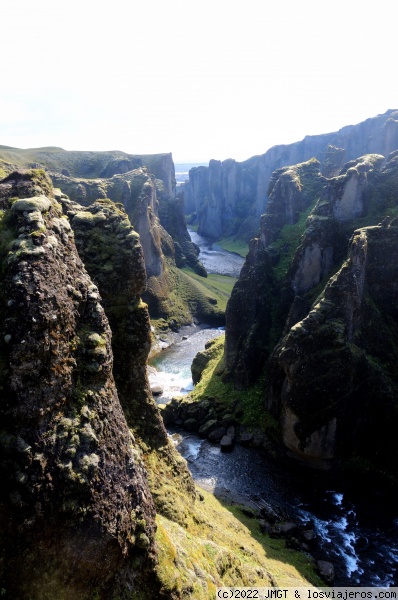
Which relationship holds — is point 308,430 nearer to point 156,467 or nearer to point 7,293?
point 156,467

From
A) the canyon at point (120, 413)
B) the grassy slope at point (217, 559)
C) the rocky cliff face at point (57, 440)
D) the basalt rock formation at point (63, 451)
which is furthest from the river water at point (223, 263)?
the rocky cliff face at point (57, 440)

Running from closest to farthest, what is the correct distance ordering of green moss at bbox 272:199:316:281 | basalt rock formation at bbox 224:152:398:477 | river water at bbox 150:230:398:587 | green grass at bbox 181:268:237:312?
1. river water at bbox 150:230:398:587
2. basalt rock formation at bbox 224:152:398:477
3. green moss at bbox 272:199:316:281
4. green grass at bbox 181:268:237:312

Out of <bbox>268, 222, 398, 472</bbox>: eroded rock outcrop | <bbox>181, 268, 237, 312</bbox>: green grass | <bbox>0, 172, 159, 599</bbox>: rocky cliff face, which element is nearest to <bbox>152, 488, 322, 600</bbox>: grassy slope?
<bbox>0, 172, 159, 599</bbox>: rocky cliff face

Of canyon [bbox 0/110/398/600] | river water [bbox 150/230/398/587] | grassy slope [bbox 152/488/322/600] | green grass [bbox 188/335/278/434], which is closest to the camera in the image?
canyon [bbox 0/110/398/600]

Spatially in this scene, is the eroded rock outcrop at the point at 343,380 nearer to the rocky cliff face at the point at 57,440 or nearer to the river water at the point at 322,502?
the river water at the point at 322,502

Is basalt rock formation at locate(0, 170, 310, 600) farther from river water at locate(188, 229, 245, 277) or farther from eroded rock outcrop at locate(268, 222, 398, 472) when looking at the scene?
river water at locate(188, 229, 245, 277)

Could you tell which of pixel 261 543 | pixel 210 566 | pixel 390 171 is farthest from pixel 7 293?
pixel 390 171

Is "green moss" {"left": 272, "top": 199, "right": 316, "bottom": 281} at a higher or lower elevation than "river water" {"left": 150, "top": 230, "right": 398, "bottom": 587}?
higher
